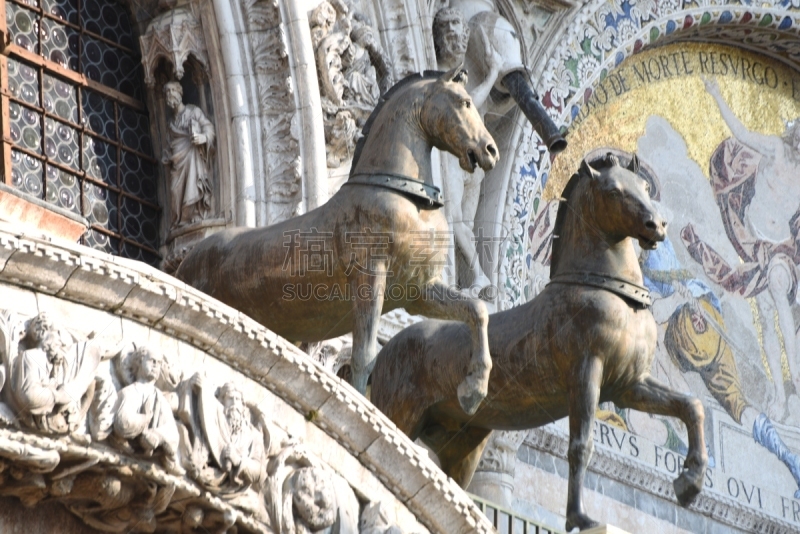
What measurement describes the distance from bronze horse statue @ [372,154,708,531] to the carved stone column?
61.0 inches

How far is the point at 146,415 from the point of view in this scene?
6469 millimetres

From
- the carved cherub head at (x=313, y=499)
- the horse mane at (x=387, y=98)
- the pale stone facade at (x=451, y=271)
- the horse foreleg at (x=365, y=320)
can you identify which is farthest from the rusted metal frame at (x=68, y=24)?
the carved cherub head at (x=313, y=499)

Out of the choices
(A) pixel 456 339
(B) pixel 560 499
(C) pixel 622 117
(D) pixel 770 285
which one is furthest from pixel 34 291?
(D) pixel 770 285

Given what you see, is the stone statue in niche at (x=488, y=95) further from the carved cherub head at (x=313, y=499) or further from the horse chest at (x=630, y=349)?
the carved cherub head at (x=313, y=499)

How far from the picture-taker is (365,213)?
27.8 ft

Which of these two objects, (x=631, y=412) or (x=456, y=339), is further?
(x=631, y=412)

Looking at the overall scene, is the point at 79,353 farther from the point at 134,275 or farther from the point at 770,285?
the point at 770,285

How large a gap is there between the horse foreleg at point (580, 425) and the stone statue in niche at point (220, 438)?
2415 mm

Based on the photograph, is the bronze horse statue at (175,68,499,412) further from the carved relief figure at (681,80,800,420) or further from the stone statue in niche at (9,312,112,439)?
the carved relief figure at (681,80,800,420)

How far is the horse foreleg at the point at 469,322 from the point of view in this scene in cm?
820

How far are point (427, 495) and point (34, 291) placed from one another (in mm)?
1779

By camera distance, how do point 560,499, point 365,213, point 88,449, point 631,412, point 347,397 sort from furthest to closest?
point 631,412 → point 560,499 → point 365,213 → point 347,397 → point 88,449

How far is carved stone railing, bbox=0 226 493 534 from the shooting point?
20.6 feet

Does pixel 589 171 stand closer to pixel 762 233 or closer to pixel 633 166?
pixel 633 166
